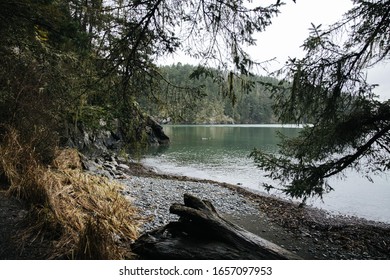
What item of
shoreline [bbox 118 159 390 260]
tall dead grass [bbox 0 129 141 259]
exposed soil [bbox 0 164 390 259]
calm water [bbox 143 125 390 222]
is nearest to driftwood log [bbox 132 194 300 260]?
tall dead grass [bbox 0 129 141 259]

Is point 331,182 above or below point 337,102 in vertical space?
below

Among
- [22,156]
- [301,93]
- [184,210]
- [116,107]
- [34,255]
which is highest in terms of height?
[301,93]

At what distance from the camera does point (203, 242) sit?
9.98 feet

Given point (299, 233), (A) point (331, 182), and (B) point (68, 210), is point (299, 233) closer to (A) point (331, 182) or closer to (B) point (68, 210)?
(B) point (68, 210)

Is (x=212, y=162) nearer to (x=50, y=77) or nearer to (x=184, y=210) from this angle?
(x=50, y=77)

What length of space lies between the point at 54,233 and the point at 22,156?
2.29 metres

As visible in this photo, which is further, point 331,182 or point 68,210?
point 331,182

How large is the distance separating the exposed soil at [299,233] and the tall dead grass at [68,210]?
17 centimetres

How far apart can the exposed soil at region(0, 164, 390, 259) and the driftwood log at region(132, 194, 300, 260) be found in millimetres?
1247

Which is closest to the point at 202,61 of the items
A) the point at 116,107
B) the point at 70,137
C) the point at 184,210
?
the point at 116,107

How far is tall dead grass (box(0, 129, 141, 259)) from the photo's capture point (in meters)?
2.81

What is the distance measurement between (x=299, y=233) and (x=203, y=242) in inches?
230

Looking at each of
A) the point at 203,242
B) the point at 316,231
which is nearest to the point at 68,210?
the point at 203,242

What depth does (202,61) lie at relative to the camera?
Result: 3479 mm
